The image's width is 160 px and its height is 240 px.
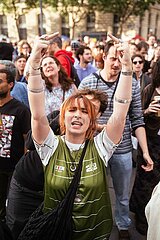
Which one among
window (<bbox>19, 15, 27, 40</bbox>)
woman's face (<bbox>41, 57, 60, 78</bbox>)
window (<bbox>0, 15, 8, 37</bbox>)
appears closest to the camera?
woman's face (<bbox>41, 57, 60, 78</bbox>)

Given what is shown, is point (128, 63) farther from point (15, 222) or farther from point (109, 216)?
point (15, 222)

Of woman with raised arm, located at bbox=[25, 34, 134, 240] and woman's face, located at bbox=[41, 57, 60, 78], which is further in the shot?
woman's face, located at bbox=[41, 57, 60, 78]

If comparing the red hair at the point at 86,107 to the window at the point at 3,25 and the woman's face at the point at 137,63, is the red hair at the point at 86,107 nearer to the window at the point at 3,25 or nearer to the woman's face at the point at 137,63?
the woman's face at the point at 137,63

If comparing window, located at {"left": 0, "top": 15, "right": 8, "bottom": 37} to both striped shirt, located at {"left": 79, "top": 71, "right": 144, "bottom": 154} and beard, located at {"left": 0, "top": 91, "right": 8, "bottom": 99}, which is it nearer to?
beard, located at {"left": 0, "top": 91, "right": 8, "bottom": 99}

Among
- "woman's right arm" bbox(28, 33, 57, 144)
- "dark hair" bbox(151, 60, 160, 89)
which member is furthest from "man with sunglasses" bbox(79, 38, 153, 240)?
"woman's right arm" bbox(28, 33, 57, 144)

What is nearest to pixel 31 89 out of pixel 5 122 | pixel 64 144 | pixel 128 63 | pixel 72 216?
pixel 64 144

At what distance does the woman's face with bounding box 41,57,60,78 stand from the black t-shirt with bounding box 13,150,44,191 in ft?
3.81

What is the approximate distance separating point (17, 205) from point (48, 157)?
59 centimetres

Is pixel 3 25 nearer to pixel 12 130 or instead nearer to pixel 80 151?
pixel 12 130

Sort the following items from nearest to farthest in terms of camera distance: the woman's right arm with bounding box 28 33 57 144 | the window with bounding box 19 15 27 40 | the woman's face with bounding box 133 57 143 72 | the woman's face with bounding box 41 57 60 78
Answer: the woman's right arm with bounding box 28 33 57 144, the woman's face with bounding box 41 57 60 78, the woman's face with bounding box 133 57 143 72, the window with bounding box 19 15 27 40

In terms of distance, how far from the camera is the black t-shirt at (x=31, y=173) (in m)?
1.82

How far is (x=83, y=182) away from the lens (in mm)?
1565

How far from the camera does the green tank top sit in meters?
1.57

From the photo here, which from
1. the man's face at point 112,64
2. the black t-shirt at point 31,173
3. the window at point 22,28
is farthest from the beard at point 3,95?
the window at point 22,28
